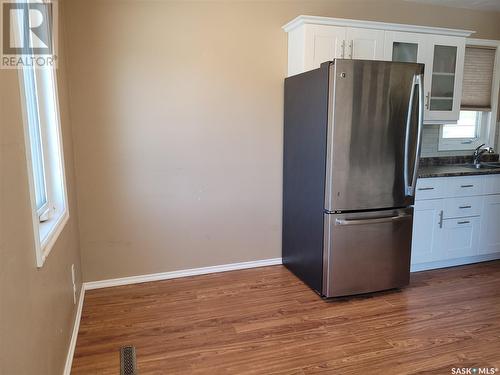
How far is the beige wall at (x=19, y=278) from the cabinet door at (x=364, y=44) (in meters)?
2.53

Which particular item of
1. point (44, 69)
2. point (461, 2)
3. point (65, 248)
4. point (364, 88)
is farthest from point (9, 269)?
point (461, 2)

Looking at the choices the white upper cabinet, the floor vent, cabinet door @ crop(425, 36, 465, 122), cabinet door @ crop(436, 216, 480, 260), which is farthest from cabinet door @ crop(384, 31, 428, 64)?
the floor vent

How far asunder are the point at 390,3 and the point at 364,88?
152 cm

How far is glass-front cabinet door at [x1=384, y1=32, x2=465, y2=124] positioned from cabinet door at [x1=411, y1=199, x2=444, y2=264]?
33.2 inches

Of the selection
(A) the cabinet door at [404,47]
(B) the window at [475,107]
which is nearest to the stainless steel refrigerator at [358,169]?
(A) the cabinet door at [404,47]

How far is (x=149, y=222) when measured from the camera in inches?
121

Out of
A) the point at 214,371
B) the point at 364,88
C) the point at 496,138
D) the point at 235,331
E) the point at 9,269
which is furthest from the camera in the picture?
the point at 496,138

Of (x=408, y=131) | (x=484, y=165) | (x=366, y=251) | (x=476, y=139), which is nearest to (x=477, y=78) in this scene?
(x=476, y=139)

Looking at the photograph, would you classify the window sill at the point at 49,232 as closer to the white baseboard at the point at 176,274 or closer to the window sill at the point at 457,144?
the white baseboard at the point at 176,274

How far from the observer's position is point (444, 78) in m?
3.39

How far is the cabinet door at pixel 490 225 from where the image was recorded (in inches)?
133

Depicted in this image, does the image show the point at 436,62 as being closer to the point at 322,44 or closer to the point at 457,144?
the point at 457,144

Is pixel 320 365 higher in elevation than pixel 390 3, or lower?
lower

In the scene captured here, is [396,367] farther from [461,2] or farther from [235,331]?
[461,2]
